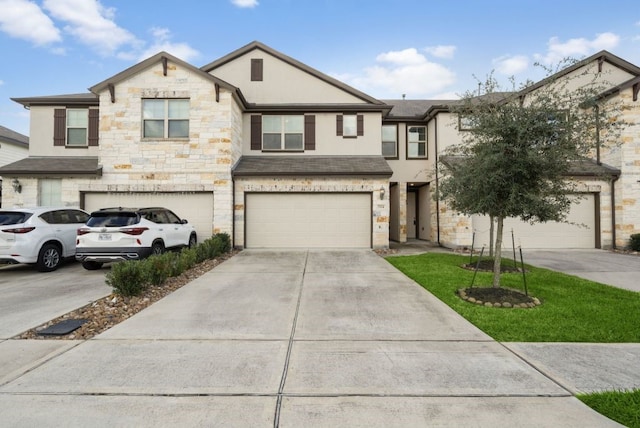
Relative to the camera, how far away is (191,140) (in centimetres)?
1286

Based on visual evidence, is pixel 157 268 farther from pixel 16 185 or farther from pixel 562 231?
pixel 562 231

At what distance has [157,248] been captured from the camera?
9234mm

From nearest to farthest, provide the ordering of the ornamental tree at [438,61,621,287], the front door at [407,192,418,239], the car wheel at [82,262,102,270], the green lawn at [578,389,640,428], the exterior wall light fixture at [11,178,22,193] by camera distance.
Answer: the green lawn at [578,389,640,428] < the ornamental tree at [438,61,621,287] < the car wheel at [82,262,102,270] < the exterior wall light fixture at [11,178,22,193] < the front door at [407,192,418,239]

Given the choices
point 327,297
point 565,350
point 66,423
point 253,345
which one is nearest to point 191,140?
point 327,297

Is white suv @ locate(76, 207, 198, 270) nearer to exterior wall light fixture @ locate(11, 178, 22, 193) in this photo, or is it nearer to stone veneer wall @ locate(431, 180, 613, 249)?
exterior wall light fixture @ locate(11, 178, 22, 193)

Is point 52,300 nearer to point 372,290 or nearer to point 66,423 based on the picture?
point 66,423

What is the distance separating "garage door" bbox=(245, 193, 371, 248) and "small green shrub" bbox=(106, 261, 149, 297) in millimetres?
7306

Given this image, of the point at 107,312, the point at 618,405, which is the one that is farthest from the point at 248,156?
the point at 618,405

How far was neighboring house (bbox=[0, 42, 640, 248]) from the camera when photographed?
12.8 meters

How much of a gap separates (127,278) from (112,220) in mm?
3110

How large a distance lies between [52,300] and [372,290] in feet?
20.3

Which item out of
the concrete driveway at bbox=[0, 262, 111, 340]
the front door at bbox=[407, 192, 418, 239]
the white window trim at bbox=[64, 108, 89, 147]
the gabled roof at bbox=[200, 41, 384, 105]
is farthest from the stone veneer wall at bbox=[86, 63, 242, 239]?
the front door at bbox=[407, 192, 418, 239]

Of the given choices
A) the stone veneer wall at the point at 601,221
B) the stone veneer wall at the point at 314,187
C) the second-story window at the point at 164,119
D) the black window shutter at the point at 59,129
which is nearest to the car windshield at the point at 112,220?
the stone veneer wall at the point at 314,187

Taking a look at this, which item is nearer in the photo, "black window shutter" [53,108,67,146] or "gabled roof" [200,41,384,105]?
"black window shutter" [53,108,67,146]
